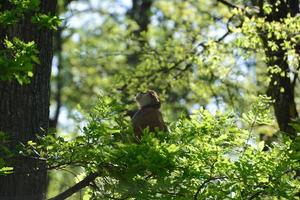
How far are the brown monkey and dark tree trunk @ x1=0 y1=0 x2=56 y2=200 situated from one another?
A: 1.31 meters

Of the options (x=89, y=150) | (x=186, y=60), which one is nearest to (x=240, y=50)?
(x=186, y=60)

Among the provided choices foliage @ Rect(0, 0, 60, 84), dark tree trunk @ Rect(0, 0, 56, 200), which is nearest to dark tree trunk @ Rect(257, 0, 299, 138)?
dark tree trunk @ Rect(0, 0, 56, 200)

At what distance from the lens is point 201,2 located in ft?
63.2

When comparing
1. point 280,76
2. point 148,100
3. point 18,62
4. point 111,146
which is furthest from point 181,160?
point 280,76

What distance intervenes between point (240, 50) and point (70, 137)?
7.80 m

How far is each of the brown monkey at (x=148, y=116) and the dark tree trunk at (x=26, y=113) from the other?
4.31ft

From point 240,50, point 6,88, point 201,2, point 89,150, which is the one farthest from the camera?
point 201,2

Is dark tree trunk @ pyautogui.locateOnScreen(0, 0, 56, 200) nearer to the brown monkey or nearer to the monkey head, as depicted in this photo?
the brown monkey

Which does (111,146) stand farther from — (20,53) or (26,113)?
(26,113)

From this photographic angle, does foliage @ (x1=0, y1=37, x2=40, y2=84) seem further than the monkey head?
No

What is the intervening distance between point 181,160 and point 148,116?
2550mm

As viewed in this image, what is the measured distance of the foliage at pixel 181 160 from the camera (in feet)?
16.7

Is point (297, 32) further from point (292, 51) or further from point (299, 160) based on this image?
point (299, 160)

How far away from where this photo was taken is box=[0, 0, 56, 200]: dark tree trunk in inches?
247
